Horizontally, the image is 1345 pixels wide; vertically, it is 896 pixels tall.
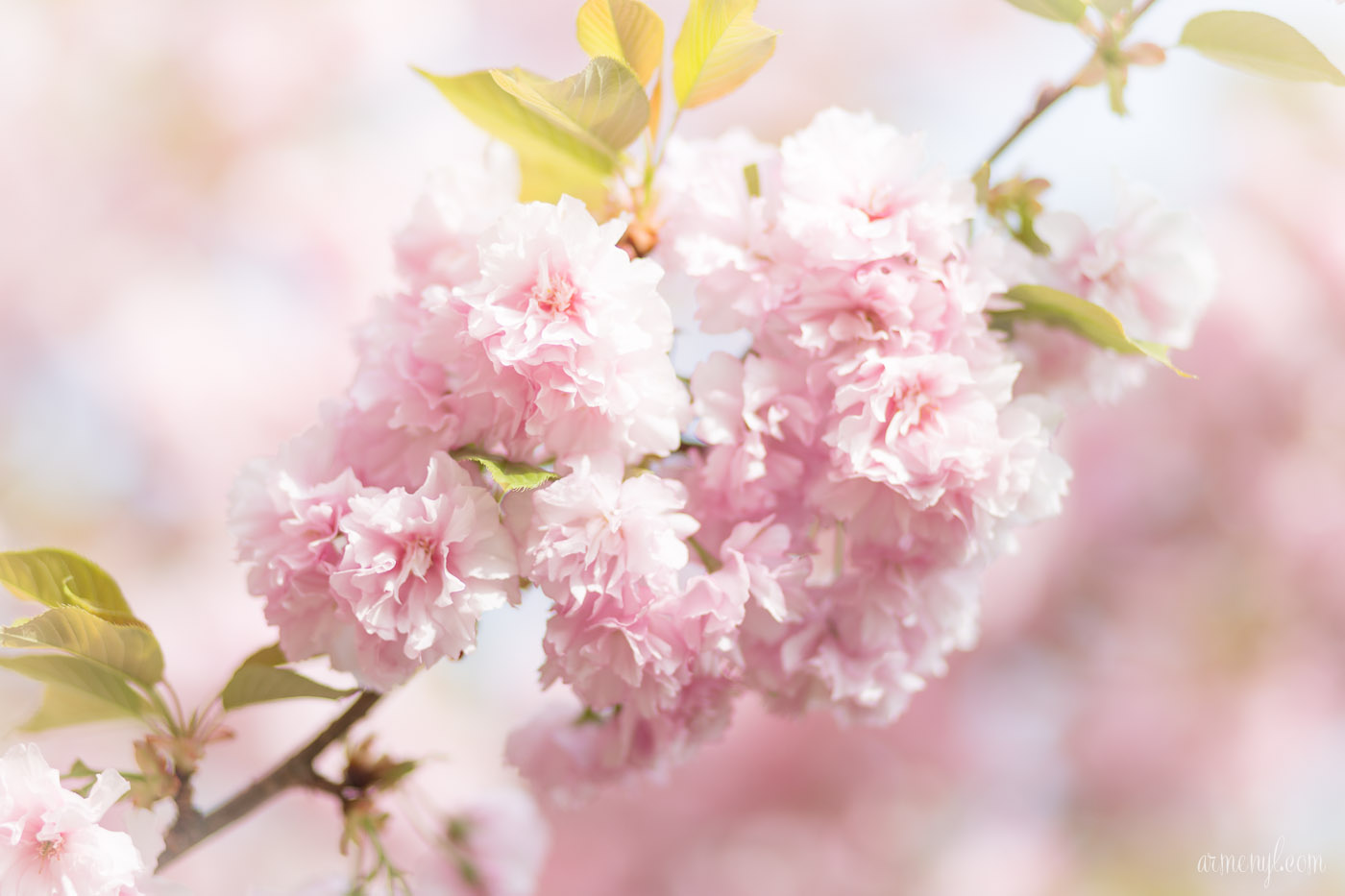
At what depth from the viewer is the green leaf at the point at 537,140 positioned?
0.46 metres

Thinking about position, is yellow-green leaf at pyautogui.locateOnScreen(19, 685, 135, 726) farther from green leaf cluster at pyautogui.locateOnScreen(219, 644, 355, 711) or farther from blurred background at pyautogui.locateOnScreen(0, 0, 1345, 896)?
blurred background at pyautogui.locateOnScreen(0, 0, 1345, 896)

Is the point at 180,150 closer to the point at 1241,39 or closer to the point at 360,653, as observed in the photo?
the point at 360,653

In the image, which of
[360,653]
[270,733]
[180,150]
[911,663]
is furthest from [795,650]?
[180,150]

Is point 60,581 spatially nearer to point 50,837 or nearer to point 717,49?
point 50,837

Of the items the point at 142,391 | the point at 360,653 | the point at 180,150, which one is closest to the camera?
the point at 360,653

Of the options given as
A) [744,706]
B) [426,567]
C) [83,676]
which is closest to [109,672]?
[83,676]

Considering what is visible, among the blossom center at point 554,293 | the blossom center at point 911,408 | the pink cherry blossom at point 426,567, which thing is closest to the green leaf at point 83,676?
the pink cherry blossom at point 426,567

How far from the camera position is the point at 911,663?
501 millimetres

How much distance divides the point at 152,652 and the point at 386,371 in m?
0.17

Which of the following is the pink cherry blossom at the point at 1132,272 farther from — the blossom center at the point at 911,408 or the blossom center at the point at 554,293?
the blossom center at the point at 554,293

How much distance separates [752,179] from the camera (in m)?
0.47

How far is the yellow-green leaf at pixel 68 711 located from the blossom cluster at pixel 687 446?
12 centimetres

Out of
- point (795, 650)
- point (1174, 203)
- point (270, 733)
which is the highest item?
point (1174, 203)

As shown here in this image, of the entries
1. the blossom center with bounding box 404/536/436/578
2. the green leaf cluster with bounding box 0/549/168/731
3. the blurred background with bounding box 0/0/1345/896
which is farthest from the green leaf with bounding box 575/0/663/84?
the blurred background with bounding box 0/0/1345/896
